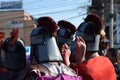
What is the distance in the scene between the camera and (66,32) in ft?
15.5

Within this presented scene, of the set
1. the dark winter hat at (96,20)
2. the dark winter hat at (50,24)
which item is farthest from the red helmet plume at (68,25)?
the dark winter hat at (50,24)

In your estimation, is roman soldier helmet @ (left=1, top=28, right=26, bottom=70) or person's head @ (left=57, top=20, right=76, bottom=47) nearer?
roman soldier helmet @ (left=1, top=28, right=26, bottom=70)

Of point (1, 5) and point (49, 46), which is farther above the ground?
point (49, 46)

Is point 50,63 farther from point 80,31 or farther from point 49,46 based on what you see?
point 80,31

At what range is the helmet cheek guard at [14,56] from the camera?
14.9 feet

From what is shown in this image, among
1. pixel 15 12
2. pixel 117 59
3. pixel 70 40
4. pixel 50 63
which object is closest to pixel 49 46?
pixel 50 63

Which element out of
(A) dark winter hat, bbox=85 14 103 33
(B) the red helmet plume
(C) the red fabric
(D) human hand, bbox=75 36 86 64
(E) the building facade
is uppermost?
(A) dark winter hat, bbox=85 14 103 33

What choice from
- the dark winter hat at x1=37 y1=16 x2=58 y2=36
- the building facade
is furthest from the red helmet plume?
the building facade

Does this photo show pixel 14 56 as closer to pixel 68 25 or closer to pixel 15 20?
pixel 68 25

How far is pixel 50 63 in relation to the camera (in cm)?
413

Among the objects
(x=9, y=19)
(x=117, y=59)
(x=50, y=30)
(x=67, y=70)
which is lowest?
(x=9, y=19)

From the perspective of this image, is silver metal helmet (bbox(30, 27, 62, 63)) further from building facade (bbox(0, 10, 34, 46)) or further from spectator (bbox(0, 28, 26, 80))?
building facade (bbox(0, 10, 34, 46))

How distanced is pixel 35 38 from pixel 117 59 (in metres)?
2.42

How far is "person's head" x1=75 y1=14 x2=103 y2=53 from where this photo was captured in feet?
15.1
